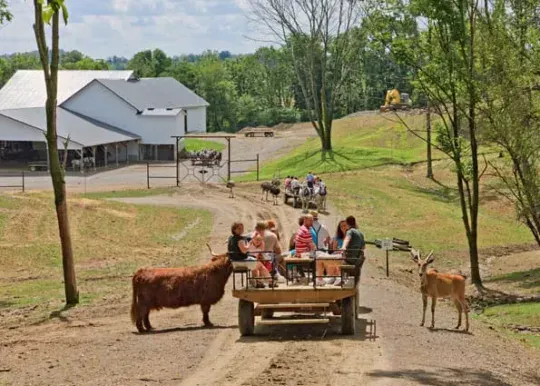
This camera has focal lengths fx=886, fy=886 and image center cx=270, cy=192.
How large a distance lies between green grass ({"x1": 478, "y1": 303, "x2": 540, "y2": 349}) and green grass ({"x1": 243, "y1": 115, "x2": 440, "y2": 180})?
1202 inches

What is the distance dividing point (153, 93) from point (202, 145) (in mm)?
8664

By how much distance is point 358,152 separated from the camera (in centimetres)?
6844

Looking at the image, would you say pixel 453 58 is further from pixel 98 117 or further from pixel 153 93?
pixel 153 93

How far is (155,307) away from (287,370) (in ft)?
15.7

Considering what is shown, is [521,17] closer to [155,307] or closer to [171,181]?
[155,307]

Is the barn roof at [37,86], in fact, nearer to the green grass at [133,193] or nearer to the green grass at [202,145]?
the green grass at [202,145]

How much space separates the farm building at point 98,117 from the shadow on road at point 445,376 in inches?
2203

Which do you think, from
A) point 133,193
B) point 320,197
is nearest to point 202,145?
point 133,193

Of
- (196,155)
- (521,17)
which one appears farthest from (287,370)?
(196,155)

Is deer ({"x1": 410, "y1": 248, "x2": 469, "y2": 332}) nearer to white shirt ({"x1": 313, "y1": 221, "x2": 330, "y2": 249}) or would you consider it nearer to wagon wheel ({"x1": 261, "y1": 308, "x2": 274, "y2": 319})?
white shirt ({"x1": 313, "y1": 221, "x2": 330, "y2": 249})

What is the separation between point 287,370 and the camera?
543 inches

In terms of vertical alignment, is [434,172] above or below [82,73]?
below

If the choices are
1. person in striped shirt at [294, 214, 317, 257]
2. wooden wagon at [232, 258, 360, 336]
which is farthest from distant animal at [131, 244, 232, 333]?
person in striped shirt at [294, 214, 317, 257]

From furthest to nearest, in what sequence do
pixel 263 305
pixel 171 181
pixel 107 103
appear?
1. pixel 107 103
2. pixel 171 181
3. pixel 263 305
